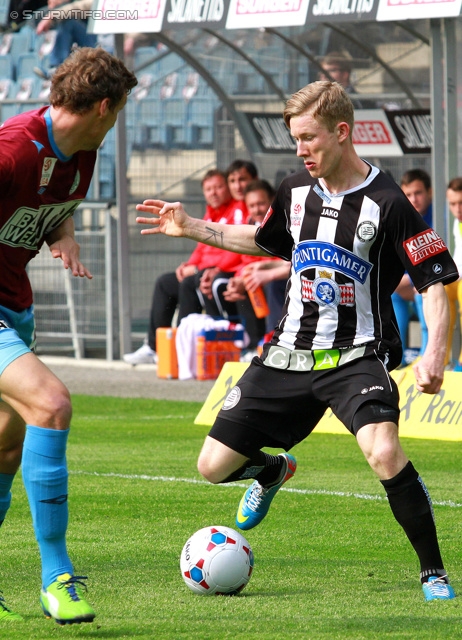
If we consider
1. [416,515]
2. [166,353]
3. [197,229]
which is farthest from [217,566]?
[166,353]

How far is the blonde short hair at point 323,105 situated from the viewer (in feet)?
17.3

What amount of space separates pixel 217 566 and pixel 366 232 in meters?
1.54

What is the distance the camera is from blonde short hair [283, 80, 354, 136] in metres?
5.27

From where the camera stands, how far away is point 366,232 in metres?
5.29

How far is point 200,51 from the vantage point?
16.3m

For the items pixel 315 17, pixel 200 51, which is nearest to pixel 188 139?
pixel 200 51

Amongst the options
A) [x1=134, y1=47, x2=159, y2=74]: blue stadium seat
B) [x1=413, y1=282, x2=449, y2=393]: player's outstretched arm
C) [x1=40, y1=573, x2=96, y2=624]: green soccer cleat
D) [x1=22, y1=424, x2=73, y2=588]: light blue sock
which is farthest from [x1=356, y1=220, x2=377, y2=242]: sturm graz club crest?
[x1=134, y1=47, x2=159, y2=74]: blue stadium seat

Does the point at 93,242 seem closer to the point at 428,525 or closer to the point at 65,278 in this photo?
the point at 65,278

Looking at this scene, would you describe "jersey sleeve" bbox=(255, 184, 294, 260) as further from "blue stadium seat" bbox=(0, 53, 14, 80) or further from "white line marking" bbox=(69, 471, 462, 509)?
"blue stadium seat" bbox=(0, 53, 14, 80)

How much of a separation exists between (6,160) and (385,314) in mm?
1813

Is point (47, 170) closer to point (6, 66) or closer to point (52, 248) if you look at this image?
point (52, 248)

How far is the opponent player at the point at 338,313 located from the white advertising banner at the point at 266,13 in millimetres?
6985

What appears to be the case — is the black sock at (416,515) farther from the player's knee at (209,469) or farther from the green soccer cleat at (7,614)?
the green soccer cleat at (7,614)

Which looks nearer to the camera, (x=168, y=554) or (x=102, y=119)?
(x=102, y=119)
